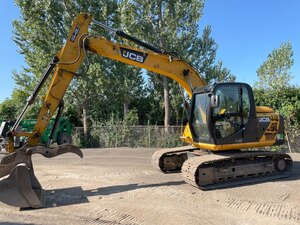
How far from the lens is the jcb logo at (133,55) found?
25.6ft

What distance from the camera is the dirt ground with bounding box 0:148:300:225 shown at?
5.07 metres

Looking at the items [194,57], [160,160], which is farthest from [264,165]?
[194,57]

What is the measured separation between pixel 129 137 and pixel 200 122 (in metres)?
9.86

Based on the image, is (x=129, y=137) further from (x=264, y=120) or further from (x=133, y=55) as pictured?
(x=264, y=120)

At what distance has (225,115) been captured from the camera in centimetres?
754

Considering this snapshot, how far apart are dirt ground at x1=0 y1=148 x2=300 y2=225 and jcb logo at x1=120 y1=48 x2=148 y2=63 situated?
9.73ft

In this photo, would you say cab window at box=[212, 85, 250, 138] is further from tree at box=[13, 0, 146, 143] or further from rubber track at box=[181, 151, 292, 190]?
tree at box=[13, 0, 146, 143]

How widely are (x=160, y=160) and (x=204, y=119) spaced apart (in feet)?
6.22

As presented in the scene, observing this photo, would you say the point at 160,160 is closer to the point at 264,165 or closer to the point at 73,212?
the point at 264,165

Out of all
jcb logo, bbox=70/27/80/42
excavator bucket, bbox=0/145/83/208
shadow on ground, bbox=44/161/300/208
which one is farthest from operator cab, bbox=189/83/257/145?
excavator bucket, bbox=0/145/83/208

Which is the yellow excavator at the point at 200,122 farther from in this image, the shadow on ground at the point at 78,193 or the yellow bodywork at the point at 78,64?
the shadow on ground at the point at 78,193

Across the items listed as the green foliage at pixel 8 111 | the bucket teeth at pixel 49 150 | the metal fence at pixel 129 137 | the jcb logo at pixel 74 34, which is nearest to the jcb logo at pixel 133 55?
the jcb logo at pixel 74 34

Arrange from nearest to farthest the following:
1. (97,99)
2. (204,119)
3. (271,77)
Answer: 1. (204,119)
2. (97,99)
3. (271,77)

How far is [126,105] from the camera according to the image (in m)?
22.0
